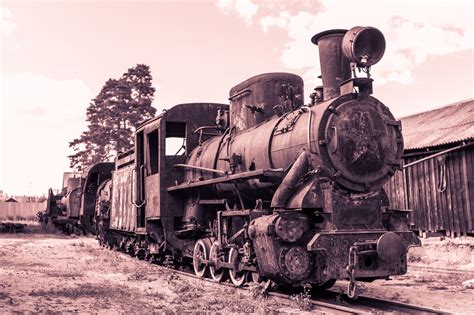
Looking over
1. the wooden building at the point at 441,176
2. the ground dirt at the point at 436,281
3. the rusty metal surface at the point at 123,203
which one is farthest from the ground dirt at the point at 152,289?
the rusty metal surface at the point at 123,203

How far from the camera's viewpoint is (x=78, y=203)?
86.9 feet

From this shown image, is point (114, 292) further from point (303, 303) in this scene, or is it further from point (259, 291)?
point (303, 303)

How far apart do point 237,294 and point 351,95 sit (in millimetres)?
3627

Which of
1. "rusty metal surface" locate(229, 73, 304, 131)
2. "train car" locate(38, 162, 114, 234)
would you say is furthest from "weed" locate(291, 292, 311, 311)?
"train car" locate(38, 162, 114, 234)

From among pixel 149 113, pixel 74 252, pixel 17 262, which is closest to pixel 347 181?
pixel 17 262

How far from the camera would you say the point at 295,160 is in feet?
25.5

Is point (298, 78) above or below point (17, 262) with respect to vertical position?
above

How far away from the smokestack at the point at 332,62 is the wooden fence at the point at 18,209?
4485 centimetres

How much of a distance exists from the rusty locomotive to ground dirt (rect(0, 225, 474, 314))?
2.15ft

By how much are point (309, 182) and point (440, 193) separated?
29.5ft

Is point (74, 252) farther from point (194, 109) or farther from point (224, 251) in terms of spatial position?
point (224, 251)

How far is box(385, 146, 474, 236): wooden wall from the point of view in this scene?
14.0 metres

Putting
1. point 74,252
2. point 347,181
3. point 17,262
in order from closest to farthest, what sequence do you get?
point 347,181
point 17,262
point 74,252

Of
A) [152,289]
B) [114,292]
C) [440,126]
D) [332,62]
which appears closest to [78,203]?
[440,126]
